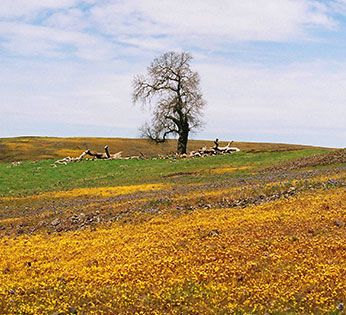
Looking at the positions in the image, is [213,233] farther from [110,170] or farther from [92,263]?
[110,170]

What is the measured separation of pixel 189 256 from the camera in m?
12.3

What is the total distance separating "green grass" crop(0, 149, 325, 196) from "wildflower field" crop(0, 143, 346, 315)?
21418mm

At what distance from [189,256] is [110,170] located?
41.6m

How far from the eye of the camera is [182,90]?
69.6 meters

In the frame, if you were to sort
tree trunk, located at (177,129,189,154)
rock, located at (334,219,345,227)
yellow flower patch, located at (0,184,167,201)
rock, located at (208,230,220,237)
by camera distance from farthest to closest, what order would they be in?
tree trunk, located at (177,129,189,154) → yellow flower patch, located at (0,184,167,201) → rock, located at (208,230,220,237) → rock, located at (334,219,345,227)

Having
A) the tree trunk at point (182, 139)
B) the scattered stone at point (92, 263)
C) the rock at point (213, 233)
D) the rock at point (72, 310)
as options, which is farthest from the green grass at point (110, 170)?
the rock at point (72, 310)

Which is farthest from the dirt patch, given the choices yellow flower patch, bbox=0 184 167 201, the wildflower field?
the wildflower field

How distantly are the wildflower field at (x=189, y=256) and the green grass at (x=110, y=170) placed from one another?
2142cm

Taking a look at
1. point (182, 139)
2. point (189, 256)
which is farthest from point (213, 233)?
point (182, 139)

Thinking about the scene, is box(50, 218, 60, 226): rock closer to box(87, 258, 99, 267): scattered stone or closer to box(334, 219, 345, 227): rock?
box(87, 258, 99, 267): scattered stone

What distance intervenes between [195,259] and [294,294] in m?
3.21

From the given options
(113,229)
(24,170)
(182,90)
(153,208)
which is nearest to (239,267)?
(113,229)

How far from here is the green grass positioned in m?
43.2

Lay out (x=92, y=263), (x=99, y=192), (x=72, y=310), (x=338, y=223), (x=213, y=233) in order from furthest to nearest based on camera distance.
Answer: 1. (x=99, y=192)
2. (x=213, y=233)
3. (x=338, y=223)
4. (x=92, y=263)
5. (x=72, y=310)
